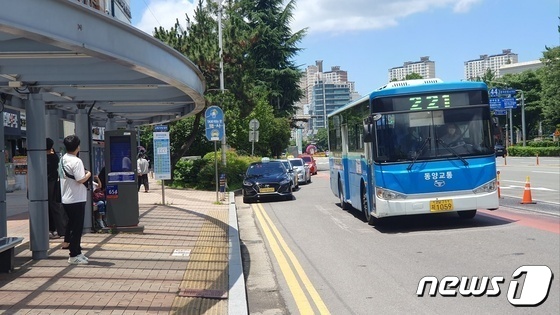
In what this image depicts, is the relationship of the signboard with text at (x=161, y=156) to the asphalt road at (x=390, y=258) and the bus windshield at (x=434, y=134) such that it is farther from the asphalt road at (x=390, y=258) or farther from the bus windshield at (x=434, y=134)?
the bus windshield at (x=434, y=134)

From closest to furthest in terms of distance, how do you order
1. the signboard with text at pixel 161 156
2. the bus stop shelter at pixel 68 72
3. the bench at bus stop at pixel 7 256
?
the bus stop shelter at pixel 68 72 → the bench at bus stop at pixel 7 256 → the signboard with text at pixel 161 156

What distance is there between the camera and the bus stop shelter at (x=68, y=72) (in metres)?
6.83

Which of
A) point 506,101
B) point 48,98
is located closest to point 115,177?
point 48,98

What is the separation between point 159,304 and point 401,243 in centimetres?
612

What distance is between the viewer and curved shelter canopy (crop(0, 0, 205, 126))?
21.8 ft

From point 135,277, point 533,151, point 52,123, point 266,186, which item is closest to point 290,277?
point 135,277

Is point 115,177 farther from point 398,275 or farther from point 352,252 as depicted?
point 398,275

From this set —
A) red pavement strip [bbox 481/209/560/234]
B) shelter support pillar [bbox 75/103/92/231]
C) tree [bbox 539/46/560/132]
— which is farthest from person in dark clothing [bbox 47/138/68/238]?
tree [bbox 539/46/560/132]

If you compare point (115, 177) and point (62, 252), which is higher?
point (115, 177)

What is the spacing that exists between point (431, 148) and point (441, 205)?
122 cm

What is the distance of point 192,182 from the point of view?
104ft

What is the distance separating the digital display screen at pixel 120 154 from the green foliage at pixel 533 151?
58473 millimetres

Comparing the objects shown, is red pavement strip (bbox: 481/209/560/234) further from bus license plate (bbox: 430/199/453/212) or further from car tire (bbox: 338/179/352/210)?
car tire (bbox: 338/179/352/210)

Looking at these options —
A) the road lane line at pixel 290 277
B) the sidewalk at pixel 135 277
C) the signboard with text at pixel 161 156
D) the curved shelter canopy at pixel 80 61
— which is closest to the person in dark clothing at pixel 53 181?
the sidewalk at pixel 135 277
